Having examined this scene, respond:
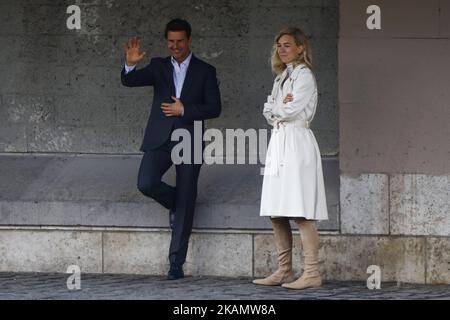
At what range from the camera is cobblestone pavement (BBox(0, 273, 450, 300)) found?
10.7 metres

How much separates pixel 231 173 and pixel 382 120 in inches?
58.4

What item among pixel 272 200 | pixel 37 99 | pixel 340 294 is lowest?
pixel 340 294

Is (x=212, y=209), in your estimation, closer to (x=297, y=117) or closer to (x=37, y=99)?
(x=297, y=117)

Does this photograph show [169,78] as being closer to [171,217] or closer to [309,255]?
[171,217]

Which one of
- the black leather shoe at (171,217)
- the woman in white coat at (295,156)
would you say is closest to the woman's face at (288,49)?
Answer: the woman in white coat at (295,156)

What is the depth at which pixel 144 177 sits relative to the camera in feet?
37.7

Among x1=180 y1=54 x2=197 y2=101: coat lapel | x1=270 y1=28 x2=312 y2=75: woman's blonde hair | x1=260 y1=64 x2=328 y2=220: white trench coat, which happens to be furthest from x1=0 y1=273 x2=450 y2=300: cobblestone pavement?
x1=270 y1=28 x2=312 y2=75: woman's blonde hair

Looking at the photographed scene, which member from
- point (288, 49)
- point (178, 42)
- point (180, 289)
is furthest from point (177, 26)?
point (180, 289)

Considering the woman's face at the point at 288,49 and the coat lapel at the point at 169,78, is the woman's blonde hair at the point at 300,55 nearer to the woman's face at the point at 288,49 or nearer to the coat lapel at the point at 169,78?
the woman's face at the point at 288,49

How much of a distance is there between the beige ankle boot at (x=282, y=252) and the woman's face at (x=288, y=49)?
1223mm

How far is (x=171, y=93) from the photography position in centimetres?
1167

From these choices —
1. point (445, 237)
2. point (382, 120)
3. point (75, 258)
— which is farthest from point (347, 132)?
point (75, 258)

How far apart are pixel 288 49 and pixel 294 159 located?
2.72 ft

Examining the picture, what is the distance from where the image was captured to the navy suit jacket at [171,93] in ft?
38.0
